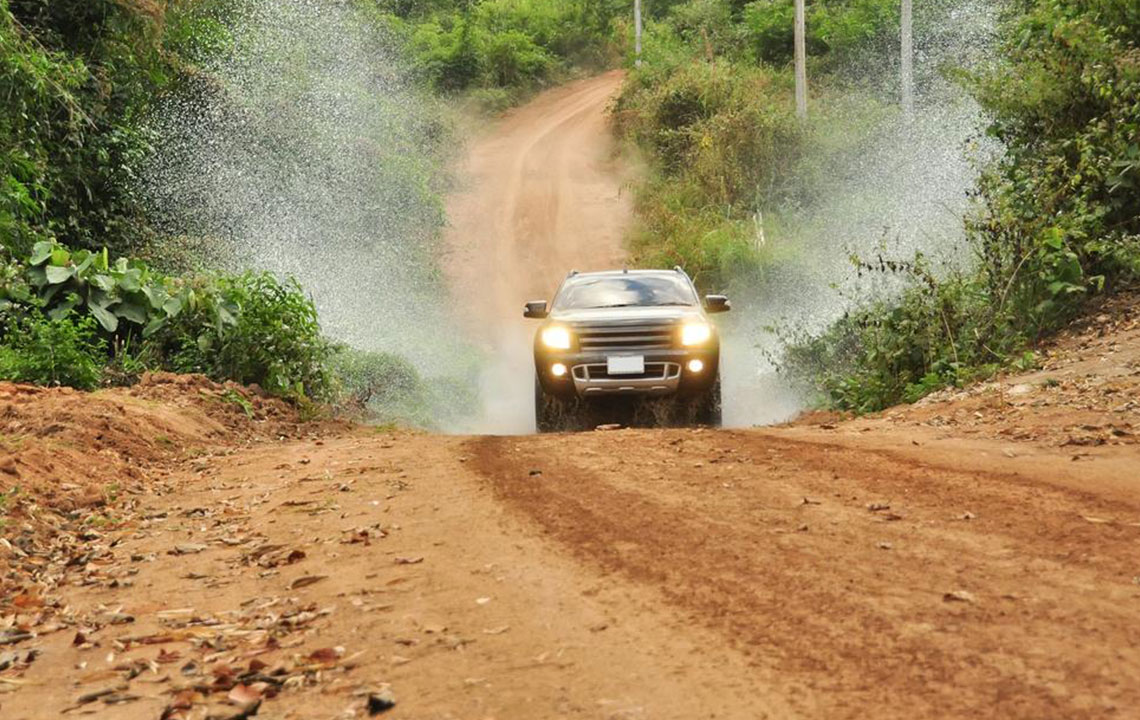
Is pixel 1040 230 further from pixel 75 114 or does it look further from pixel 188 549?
pixel 75 114

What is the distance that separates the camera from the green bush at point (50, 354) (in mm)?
13211

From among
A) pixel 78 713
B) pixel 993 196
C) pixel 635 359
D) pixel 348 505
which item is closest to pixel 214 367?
pixel 635 359

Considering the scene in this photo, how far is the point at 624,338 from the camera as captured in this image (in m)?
13.0

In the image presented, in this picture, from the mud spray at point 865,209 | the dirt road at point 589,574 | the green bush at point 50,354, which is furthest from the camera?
the mud spray at point 865,209

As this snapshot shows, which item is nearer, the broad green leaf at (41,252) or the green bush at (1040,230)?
the green bush at (1040,230)

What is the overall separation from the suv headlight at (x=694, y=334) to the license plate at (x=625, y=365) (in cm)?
46

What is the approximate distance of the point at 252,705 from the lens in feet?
15.3

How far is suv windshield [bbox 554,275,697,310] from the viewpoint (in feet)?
46.4

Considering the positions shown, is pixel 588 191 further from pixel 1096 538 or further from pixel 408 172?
pixel 1096 538

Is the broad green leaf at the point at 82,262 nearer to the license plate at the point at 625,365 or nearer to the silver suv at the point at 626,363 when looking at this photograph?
the silver suv at the point at 626,363

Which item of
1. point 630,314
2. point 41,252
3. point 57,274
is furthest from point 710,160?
point 57,274

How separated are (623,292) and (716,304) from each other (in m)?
1.00

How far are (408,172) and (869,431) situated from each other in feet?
74.5

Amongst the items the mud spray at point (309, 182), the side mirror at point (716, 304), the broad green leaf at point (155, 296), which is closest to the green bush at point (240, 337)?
the broad green leaf at point (155, 296)
